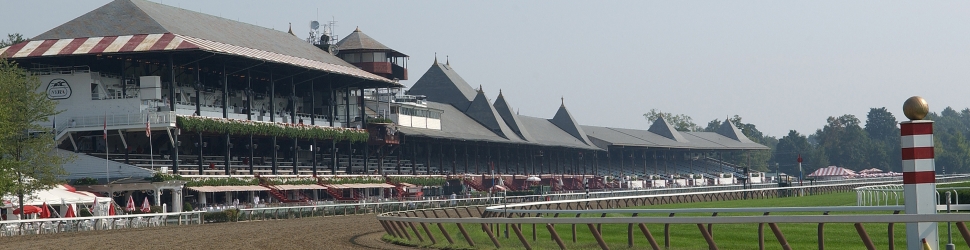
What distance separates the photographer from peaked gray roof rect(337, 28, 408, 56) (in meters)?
75.2

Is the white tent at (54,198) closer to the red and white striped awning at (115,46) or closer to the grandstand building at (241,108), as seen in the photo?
the grandstand building at (241,108)

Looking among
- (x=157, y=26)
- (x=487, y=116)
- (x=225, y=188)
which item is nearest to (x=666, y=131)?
(x=487, y=116)

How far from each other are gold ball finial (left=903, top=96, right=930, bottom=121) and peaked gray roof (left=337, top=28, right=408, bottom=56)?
6650cm

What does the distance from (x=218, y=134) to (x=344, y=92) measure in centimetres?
1775

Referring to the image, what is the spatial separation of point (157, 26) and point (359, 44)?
23591 millimetres

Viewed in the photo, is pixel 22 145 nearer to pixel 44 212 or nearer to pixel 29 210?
pixel 29 210


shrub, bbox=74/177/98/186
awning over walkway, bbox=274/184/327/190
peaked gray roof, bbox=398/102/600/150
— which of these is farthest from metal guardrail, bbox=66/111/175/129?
peaked gray roof, bbox=398/102/600/150

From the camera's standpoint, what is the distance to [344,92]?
2901 inches

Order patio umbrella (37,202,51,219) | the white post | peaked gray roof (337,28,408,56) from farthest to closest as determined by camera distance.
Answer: peaked gray roof (337,28,408,56) < patio umbrella (37,202,51,219) < the white post

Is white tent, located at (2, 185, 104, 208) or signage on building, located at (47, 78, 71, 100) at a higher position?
signage on building, located at (47, 78, 71, 100)

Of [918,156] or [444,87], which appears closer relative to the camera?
[918,156]

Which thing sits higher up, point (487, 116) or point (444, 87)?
point (444, 87)

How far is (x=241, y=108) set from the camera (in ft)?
203

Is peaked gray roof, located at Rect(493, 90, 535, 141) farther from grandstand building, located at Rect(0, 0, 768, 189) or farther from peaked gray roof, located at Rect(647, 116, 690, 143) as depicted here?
Answer: peaked gray roof, located at Rect(647, 116, 690, 143)
